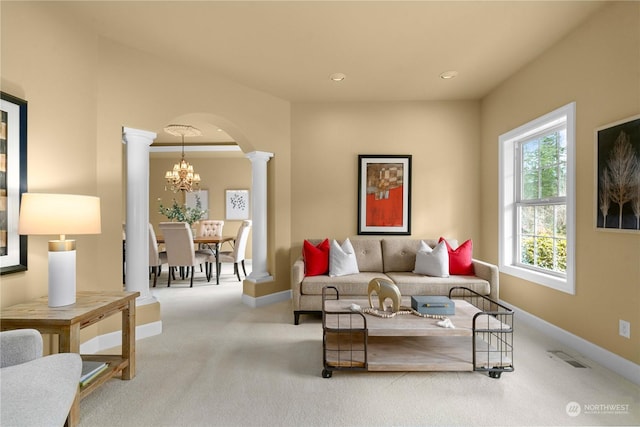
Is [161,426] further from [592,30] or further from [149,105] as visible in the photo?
[592,30]

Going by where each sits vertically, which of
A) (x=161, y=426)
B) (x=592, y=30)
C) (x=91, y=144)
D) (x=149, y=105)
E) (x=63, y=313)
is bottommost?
(x=161, y=426)

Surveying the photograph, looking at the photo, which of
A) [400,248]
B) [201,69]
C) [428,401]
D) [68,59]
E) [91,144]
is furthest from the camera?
[400,248]

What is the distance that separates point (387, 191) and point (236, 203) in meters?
4.64

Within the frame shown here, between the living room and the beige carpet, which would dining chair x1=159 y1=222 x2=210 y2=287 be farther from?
the beige carpet

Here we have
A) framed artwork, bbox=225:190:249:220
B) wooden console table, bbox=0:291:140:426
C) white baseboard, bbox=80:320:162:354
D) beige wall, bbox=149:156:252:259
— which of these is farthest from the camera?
framed artwork, bbox=225:190:249:220

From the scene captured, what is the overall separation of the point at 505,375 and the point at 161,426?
7.23 feet

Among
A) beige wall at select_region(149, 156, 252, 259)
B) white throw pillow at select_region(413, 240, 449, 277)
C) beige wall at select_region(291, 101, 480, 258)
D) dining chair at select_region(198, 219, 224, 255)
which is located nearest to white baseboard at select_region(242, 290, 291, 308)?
beige wall at select_region(291, 101, 480, 258)

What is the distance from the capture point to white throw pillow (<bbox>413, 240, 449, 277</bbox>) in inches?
142

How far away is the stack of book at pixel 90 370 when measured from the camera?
1.83 meters

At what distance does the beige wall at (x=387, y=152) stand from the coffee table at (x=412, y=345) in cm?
191

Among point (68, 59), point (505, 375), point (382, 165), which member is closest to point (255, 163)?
point (382, 165)

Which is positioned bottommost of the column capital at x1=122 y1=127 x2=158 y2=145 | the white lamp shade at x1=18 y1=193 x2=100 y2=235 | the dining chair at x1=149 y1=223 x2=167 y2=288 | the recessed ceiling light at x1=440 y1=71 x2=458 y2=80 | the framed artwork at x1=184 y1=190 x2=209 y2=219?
the dining chair at x1=149 y1=223 x2=167 y2=288

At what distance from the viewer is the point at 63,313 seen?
175cm

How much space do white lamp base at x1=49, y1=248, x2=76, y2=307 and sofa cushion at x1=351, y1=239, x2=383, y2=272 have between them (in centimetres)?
287
